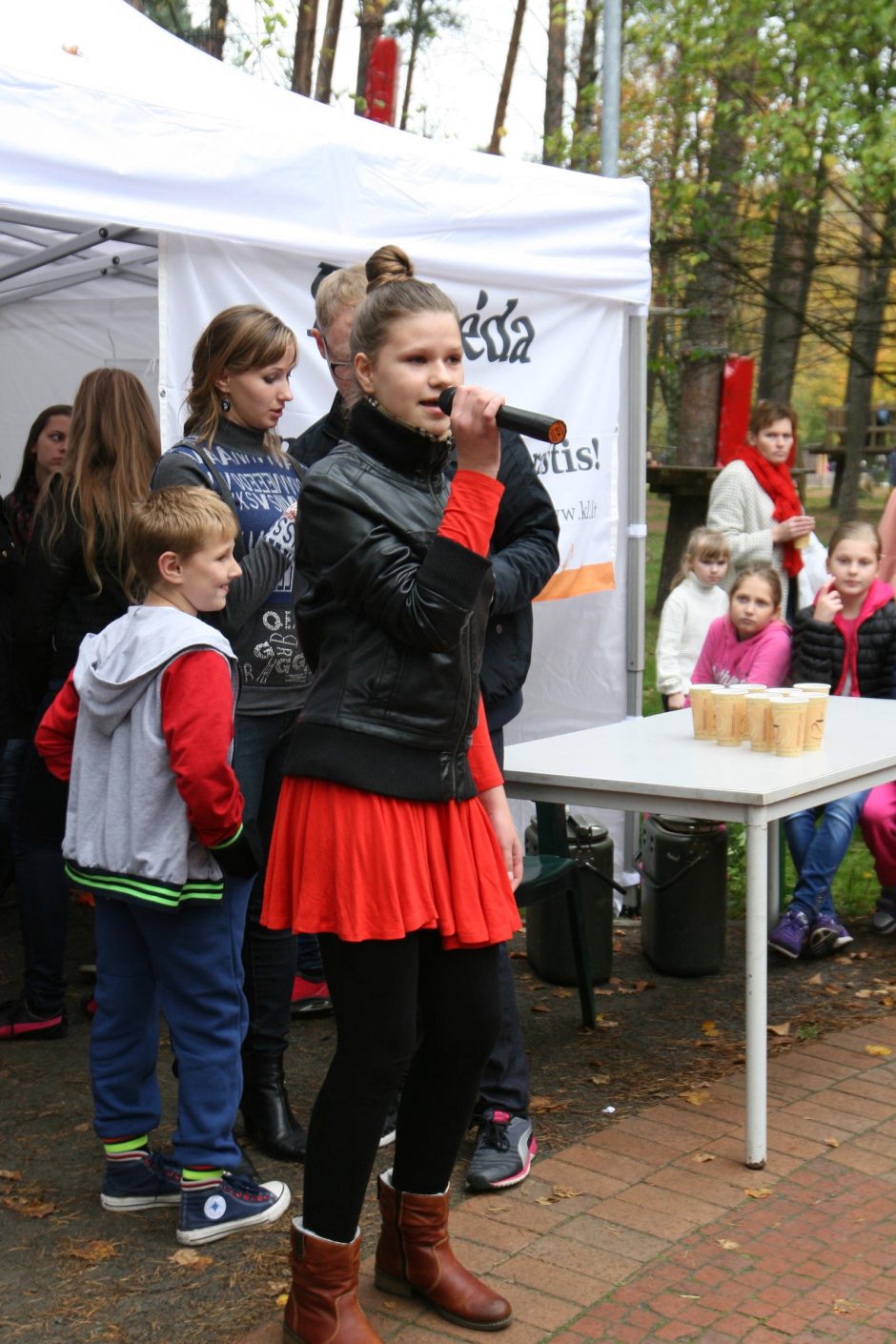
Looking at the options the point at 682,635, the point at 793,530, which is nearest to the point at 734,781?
the point at 682,635

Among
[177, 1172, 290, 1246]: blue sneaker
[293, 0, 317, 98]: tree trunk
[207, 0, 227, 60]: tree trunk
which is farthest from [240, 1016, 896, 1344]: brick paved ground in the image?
[207, 0, 227, 60]: tree trunk

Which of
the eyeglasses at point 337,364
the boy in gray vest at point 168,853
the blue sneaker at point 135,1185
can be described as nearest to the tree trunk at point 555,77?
the eyeglasses at point 337,364

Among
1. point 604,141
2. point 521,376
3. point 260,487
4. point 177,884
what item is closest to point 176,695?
point 177,884

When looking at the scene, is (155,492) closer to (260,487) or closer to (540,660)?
(260,487)

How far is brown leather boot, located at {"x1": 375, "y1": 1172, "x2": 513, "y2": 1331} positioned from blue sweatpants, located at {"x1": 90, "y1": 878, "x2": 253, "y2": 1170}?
1.75 ft

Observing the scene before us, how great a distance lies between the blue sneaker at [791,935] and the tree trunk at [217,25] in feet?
44.2

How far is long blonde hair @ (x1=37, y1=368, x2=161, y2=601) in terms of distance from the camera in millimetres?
4062

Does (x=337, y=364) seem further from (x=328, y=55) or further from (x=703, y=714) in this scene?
(x=328, y=55)

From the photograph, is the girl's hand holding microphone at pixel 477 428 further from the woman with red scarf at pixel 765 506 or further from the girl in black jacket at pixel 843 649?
the woman with red scarf at pixel 765 506

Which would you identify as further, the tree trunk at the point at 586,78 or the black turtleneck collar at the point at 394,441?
the tree trunk at the point at 586,78

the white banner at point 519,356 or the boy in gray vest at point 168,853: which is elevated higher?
the white banner at point 519,356

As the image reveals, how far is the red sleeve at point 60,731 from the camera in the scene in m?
3.28

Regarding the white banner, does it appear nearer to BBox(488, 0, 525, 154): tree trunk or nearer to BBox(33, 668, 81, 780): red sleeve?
BBox(33, 668, 81, 780): red sleeve

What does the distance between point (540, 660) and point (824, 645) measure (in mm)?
1096
